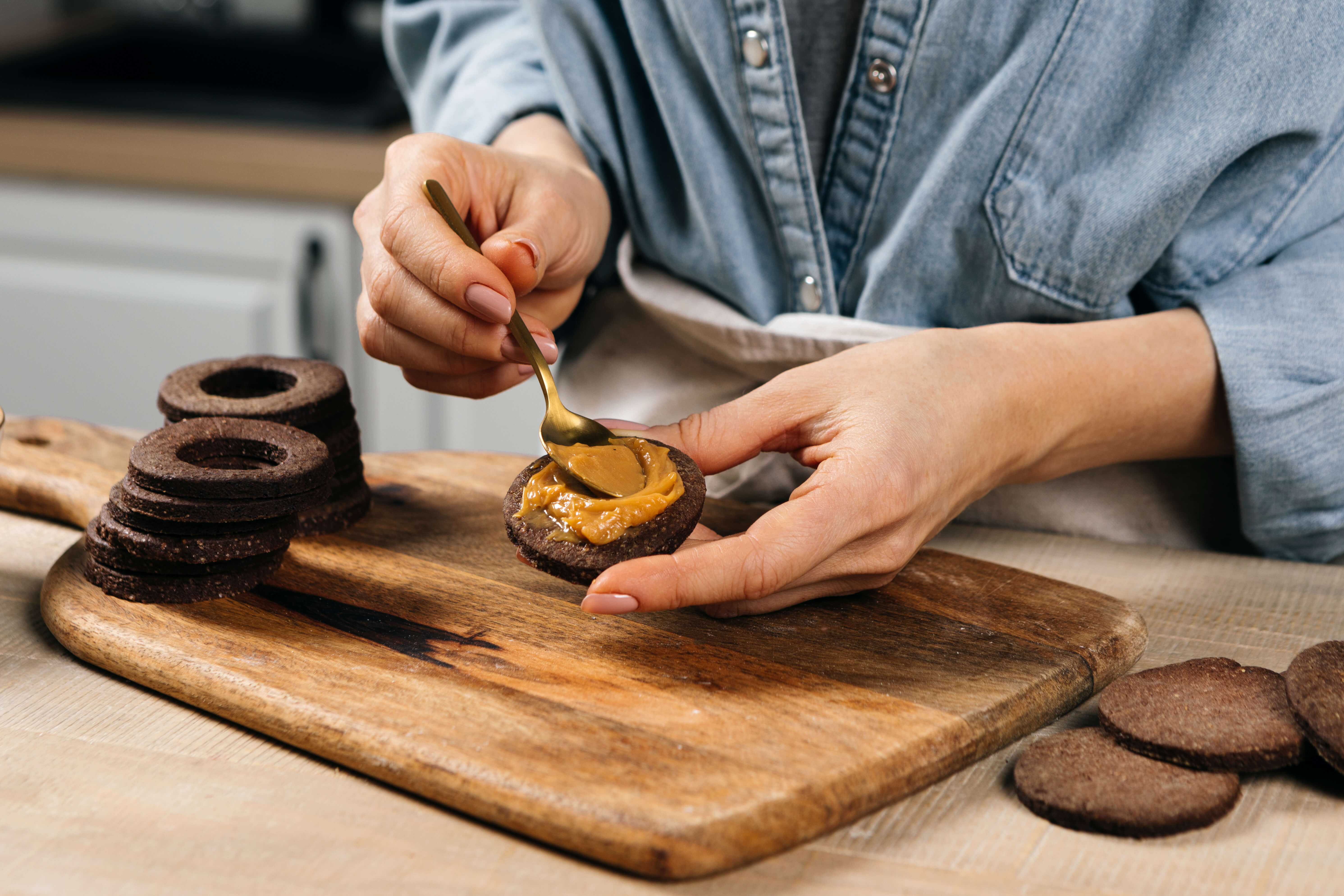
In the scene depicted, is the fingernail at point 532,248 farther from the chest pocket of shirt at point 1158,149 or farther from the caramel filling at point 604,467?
the chest pocket of shirt at point 1158,149

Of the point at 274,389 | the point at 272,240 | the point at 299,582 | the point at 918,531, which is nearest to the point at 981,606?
the point at 918,531

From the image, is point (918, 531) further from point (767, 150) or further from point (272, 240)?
point (272, 240)

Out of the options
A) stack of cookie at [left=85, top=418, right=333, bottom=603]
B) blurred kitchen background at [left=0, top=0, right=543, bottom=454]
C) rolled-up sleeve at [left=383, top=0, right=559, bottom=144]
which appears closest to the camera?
stack of cookie at [left=85, top=418, right=333, bottom=603]

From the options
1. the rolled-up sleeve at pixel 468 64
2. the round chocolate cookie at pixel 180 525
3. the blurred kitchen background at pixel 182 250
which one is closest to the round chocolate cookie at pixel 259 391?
the round chocolate cookie at pixel 180 525

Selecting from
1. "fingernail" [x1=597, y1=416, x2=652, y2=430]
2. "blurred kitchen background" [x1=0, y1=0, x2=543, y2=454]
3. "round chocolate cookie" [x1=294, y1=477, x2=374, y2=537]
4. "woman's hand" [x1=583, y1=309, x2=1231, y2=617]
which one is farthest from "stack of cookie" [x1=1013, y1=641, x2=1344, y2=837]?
"blurred kitchen background" [x1=0, y1=0, x2=543, y2=454]

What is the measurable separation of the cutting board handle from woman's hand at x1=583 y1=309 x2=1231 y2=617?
592mm

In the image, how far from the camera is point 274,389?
1.21 meters

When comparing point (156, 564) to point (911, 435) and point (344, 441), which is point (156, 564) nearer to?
point (344, 441)

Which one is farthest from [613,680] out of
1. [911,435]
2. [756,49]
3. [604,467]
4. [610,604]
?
[756,49]

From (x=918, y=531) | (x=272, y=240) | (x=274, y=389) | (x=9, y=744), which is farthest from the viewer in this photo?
(x=272, y=240)

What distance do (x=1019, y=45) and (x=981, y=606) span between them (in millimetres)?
508

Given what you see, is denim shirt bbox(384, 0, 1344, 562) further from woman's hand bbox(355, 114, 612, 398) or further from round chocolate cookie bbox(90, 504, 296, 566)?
round chocolate cookie bbox(90, 504, 296, 566)

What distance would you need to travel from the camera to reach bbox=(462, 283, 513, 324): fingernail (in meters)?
1.00

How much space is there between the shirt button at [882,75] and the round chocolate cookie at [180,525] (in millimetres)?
685
